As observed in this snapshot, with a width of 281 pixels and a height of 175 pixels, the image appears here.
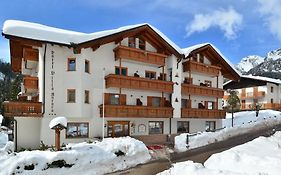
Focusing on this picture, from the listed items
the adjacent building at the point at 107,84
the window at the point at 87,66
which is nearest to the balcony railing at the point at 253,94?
the adjacent building at the point at 107,84

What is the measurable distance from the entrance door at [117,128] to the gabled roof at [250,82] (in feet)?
104

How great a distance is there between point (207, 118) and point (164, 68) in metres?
7.27

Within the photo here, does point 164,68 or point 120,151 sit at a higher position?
point 164,68

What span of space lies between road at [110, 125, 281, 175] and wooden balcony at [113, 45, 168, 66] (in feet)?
30.1

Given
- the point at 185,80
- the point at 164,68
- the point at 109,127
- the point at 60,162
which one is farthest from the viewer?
the point at 185,80

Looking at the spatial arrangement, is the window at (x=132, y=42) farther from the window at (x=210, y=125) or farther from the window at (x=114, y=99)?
the window at (x=210, y=125)

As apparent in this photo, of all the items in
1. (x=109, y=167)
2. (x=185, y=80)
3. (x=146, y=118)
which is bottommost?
(x=109, y=167)

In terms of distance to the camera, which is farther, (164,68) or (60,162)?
(164,68)

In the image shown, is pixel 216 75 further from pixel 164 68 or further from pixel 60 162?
pixel 60 162

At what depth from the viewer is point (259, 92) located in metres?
52.6

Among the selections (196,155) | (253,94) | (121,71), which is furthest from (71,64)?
(253,94)

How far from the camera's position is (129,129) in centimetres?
2720

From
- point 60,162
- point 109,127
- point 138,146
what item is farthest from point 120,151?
point 109,127

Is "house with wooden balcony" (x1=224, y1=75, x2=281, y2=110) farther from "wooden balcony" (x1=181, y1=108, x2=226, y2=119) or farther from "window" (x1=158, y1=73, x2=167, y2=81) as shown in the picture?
"window" (x1=158, y1=73, x2=167, y2=81)
